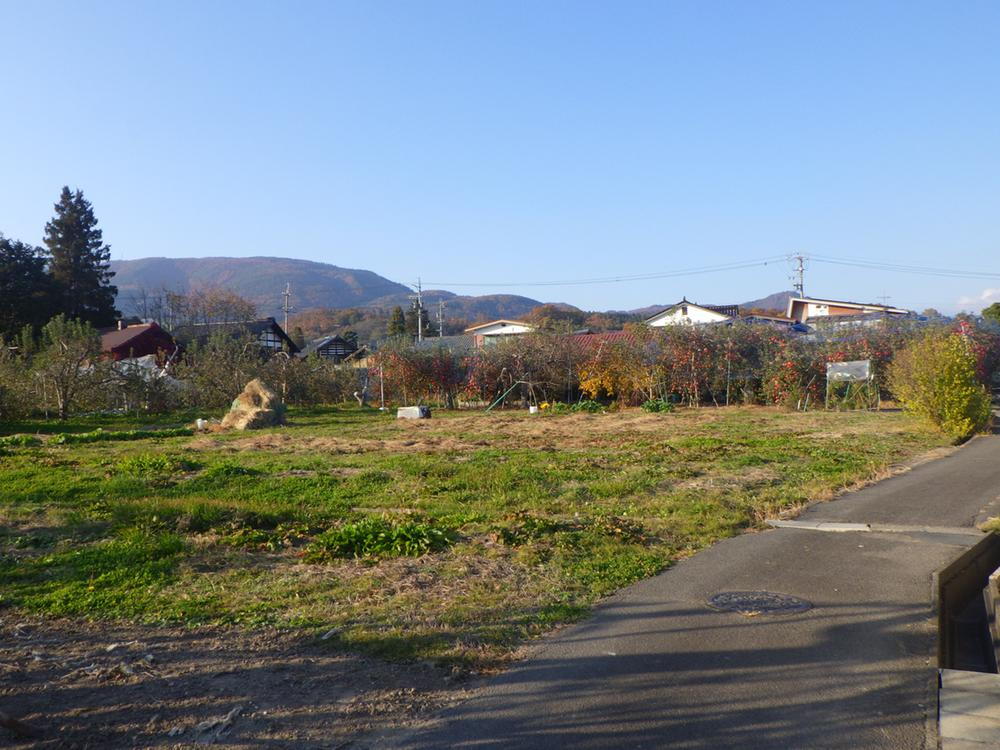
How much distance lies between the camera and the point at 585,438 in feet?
57.5

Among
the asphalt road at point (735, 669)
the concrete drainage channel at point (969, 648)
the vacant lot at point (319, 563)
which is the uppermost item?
the vacant lot at point (319, 563)

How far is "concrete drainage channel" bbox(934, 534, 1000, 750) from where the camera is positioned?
13.4 ft

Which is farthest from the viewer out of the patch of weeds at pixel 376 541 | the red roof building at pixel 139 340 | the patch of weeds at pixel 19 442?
the red roof building at pixel 139 340

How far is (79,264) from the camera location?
55.2m

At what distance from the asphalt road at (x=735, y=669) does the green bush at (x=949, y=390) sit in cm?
1010

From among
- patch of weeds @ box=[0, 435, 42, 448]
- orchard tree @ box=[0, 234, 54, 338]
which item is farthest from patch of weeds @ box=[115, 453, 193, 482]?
orchard tree @ box=[0, 234, 54, 338]

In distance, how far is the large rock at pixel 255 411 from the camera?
69.7ft

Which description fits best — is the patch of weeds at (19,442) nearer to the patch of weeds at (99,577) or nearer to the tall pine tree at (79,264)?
the patch of weeds at (99,577)

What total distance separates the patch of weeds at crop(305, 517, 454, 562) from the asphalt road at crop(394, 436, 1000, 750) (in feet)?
6.51

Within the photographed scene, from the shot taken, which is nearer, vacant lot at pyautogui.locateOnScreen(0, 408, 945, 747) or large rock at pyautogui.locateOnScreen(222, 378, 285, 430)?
vacant lot at pyautogui.locateOnScreen(0, 408, 945, 747)

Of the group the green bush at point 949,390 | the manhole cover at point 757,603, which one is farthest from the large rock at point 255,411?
the manhole cover at point 757,603

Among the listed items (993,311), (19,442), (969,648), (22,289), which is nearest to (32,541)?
(969,648)

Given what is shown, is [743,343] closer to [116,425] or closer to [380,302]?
[116,425]

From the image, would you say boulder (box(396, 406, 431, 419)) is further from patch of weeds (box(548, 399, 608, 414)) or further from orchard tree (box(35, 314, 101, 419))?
orchard tree (box(35, 314, 101, 419))
